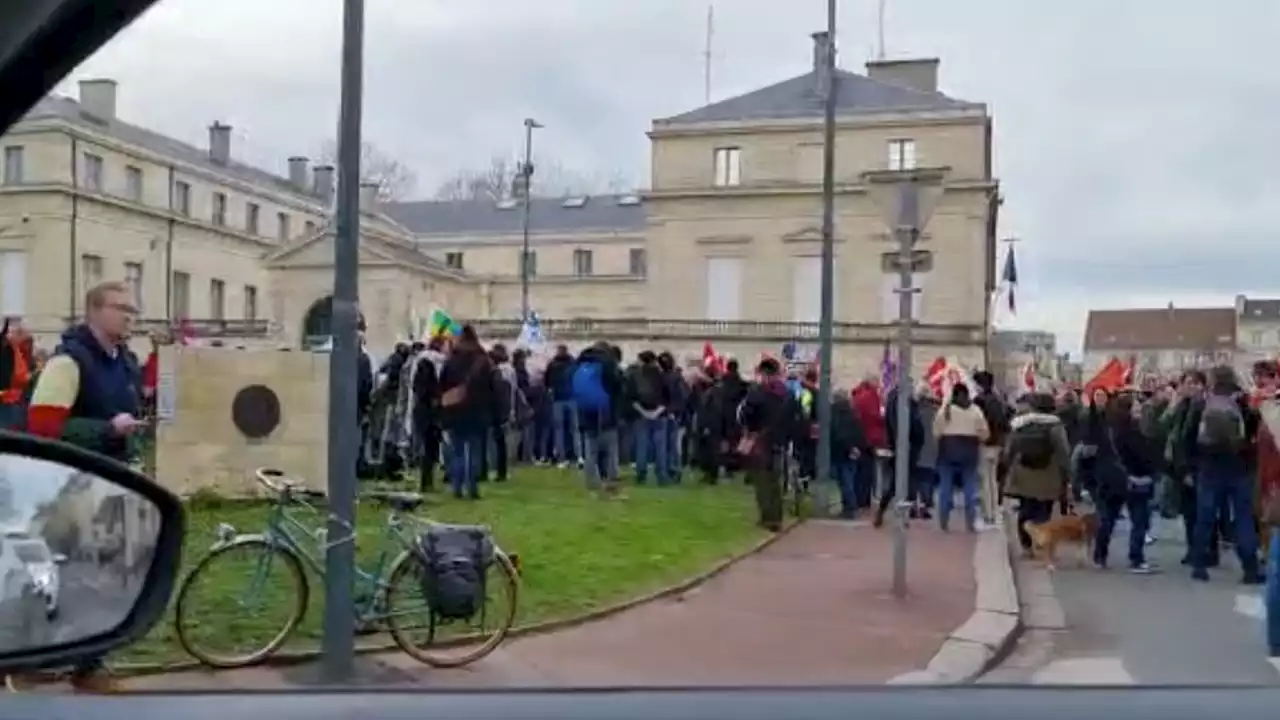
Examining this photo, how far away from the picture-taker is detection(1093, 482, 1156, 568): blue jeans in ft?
45.5

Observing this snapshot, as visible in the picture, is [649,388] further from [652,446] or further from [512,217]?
[512,217]

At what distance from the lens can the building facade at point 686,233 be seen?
5200cm

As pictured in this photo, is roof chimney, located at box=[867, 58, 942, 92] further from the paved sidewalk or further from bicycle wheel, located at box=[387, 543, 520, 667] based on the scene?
bicycle wheel, located at box=[387, 543, 520, 667]

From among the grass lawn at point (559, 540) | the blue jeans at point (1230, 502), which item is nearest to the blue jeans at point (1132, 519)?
the blue jeans at point (1230, 502)

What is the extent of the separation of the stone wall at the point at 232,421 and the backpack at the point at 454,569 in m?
5.52

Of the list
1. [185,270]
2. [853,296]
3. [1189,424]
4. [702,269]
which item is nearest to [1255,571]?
[1189,424]

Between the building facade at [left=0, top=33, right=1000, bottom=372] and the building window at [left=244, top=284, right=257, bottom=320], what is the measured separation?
0.13 m

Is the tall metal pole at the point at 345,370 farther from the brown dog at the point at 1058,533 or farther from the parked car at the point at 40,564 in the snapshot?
the brown dog at the point at 1058,533

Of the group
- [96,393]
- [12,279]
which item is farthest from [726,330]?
[96,393]

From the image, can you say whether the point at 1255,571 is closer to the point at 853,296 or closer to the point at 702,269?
the point at 853,296

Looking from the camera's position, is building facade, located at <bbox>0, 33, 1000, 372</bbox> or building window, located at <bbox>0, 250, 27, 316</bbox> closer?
building window, located at <bbox>0, 250, 27, 316</bbox>

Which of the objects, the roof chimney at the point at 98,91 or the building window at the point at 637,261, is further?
the building window at the point at 637,261

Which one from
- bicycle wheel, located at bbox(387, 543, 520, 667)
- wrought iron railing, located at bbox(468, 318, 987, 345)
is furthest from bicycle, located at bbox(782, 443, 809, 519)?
wrought iron railing, located at bbox(468, 318, 987, 345)

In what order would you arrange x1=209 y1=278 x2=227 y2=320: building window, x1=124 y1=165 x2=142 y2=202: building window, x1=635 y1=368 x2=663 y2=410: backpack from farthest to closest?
x1=209 y1=278 x2=227 y2=320: building window, x1=124 y1=165 x2=142 y2=202: building window, x1=635 y1=368 x2=663 y2=410: backpack
